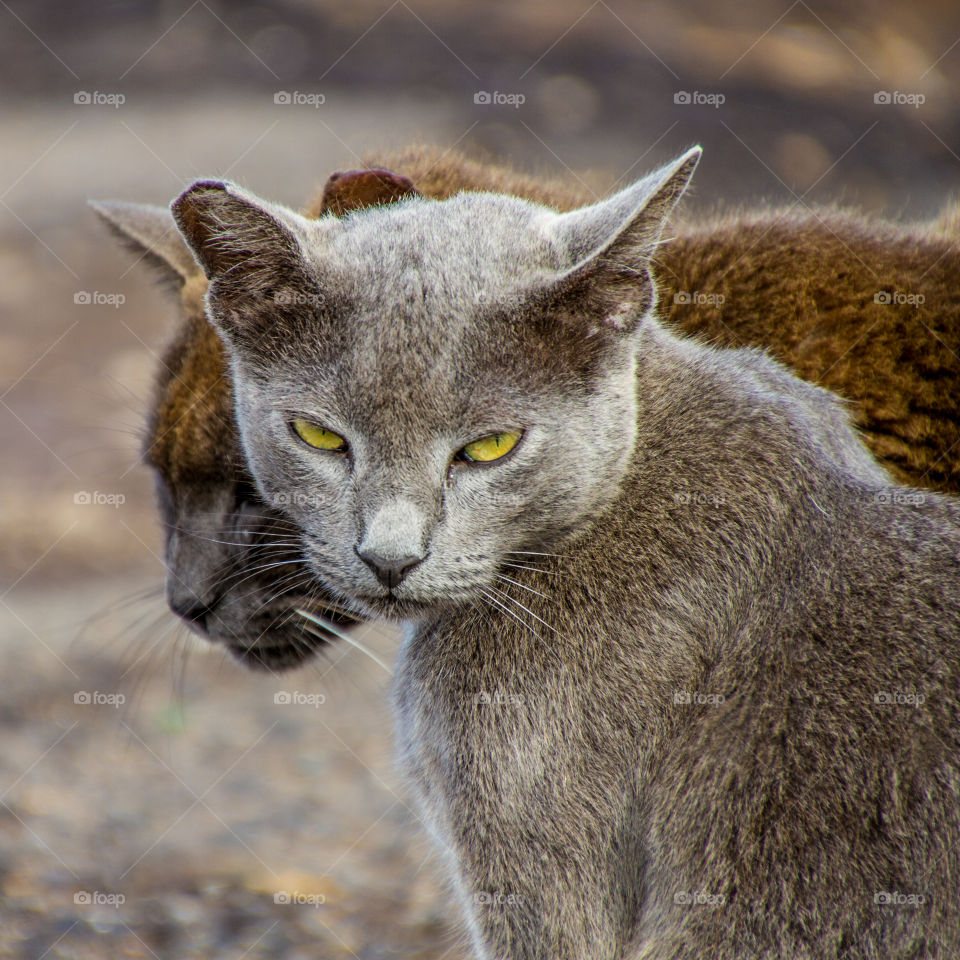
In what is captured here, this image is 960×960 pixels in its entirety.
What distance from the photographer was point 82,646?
4613mm

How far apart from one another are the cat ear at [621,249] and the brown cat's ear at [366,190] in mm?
477

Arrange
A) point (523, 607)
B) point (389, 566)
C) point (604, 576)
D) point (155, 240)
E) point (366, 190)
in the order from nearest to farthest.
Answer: point (389, 566) → point (523, 607) → point (604, 576) → point (366, 190) → point (155, 240)

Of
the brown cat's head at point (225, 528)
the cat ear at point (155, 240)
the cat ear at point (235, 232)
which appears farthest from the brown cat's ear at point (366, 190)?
the cat ear at point (155, 240)

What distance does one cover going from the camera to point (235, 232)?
1982 mm

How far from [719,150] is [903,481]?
18.2 ft

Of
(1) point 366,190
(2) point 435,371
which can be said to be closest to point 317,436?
(2) point 435,371

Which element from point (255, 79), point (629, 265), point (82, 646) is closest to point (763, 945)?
point (629, 265)

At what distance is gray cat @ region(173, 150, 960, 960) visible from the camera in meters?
1.85

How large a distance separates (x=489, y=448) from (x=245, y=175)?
579 cm

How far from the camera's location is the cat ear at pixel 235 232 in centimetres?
194

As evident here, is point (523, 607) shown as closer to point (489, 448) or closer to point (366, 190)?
point (489, 448)

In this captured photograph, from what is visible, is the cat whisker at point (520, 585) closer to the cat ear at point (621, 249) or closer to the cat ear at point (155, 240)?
the cat ear at point (621, 249)

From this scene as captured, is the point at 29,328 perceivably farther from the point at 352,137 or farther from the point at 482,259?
the point at 482,259

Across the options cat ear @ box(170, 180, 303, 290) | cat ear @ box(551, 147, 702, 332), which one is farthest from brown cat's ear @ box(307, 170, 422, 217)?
cat ear @ box(551, 147, 702, 332)
